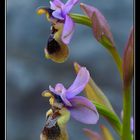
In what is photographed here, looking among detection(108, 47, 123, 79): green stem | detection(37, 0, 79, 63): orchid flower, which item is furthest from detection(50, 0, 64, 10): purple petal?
detection(108, 47, 123, 79): green stem

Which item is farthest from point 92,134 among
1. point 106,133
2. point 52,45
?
point 52,45

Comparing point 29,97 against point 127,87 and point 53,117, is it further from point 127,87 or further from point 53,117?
point 127,87

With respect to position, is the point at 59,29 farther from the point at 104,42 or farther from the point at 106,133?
the point at 106,133

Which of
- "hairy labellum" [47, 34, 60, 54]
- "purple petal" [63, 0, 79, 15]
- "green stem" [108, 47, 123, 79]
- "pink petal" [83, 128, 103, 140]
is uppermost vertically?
"purple petal" [63, 0, 79, 15]

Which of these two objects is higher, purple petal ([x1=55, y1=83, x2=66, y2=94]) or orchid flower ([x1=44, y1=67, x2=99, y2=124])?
purple petal ([x1=55, y1=83, x2=66, y2=94])

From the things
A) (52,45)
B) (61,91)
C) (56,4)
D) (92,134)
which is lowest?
(92,134)

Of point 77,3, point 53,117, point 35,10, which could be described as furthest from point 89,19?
point 53,117

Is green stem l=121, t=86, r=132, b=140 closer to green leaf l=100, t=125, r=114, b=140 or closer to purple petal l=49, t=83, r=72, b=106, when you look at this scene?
green leaf l=100, t=125, r=114, b=140
